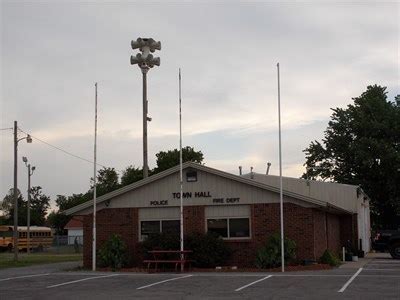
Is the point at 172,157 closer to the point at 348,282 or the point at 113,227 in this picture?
the point at 113,227

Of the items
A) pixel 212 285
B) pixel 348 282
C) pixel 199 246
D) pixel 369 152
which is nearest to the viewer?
pixel 212 285

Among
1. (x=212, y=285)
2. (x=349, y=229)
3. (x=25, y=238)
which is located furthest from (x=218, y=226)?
(x=25, y=238)

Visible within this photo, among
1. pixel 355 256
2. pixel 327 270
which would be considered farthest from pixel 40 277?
pixel 355 256

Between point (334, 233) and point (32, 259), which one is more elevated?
point (334, 233)

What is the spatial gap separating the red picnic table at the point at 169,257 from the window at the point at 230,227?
75.9 inches

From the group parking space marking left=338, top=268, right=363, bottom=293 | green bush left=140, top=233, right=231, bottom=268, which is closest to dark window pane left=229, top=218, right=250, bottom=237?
green bush left=140, top=233, right=231, bottom=268

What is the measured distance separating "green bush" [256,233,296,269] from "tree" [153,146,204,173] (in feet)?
105

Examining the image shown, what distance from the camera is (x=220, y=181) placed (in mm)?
25500

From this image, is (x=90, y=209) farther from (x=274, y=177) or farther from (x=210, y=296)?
(x=274, y=177)

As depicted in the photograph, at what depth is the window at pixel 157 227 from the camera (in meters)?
25.9

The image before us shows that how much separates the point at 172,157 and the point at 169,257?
32.9 m

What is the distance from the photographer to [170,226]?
85.3 ft

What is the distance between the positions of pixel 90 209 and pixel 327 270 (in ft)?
34.6

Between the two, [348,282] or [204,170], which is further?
[204,170]
